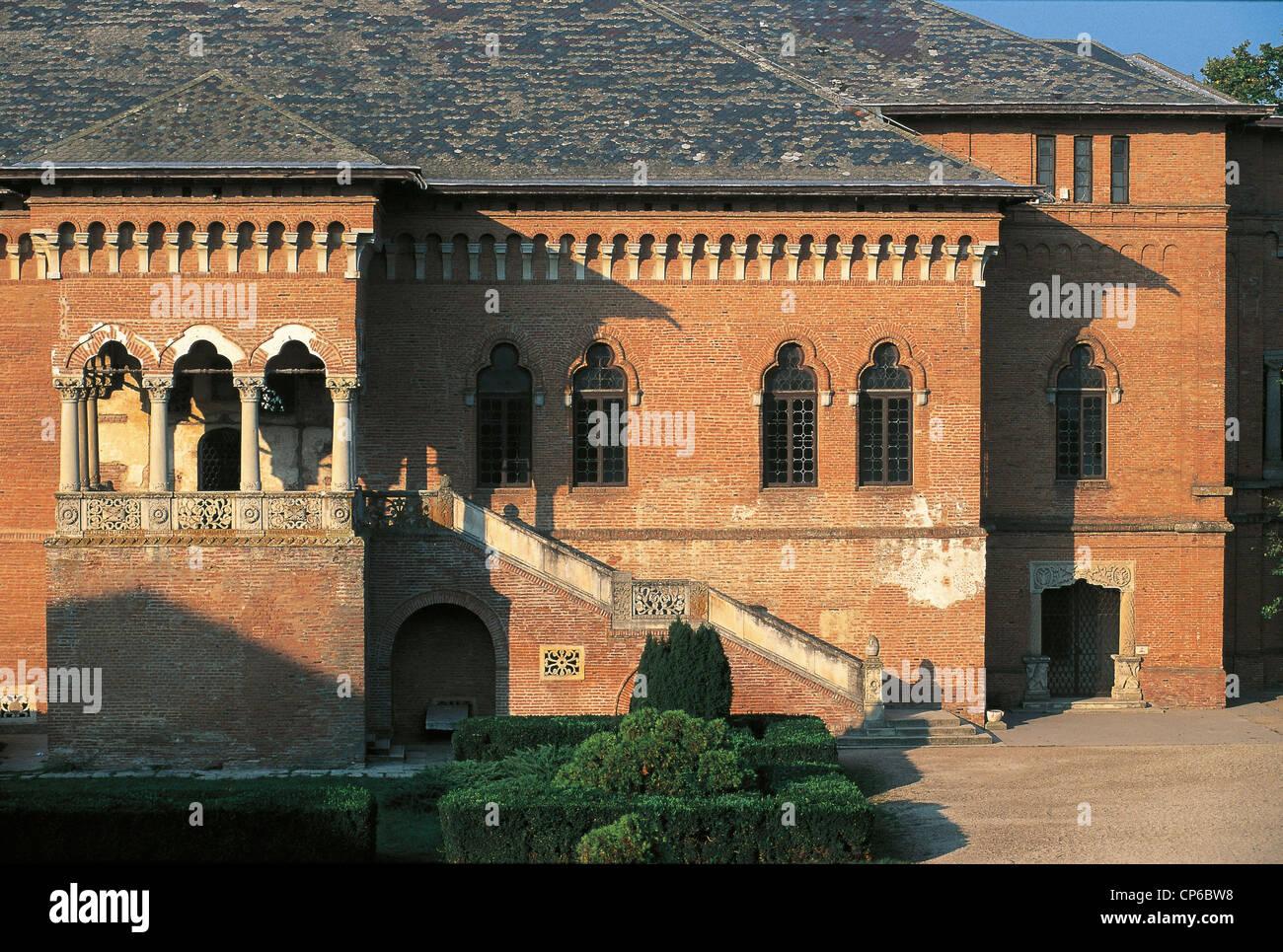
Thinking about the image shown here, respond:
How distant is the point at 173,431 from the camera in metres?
29.5

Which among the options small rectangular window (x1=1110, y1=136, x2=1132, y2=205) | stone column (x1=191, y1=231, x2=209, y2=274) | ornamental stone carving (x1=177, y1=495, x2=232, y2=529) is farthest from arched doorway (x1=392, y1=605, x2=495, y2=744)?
small rectangular window (x1=1110, y1=136, x2=1132, y2=205)

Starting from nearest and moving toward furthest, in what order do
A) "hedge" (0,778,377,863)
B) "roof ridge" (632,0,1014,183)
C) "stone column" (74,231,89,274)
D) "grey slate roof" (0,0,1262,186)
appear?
"hedge" (0,778,377,863)
"stone column" (74,231,89,274)
"grey slate roof" (0,0,1262,186)
"roof ridge" (632,0,1014,183)

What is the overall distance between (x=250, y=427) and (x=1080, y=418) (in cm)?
1636

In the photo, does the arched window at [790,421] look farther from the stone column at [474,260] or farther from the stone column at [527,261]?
the stone column at [474,260]

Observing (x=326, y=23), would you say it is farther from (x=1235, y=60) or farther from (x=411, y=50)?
(x=1235, y=60)

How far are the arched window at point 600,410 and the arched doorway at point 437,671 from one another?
12.1ft

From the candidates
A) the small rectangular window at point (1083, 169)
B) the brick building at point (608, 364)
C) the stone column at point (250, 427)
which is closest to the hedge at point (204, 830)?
the brick building at point (608, 364)

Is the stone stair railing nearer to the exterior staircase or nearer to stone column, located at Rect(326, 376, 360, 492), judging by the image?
the exterior staircase

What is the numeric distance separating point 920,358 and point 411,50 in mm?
12001

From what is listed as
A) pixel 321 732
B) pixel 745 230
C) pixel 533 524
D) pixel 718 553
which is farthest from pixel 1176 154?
pixel 321 732

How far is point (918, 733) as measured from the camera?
2739 centimetres

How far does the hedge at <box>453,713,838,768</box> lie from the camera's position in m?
23.2

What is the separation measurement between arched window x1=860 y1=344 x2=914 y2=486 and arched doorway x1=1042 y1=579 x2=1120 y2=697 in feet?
15.2

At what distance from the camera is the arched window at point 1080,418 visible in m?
32.0
